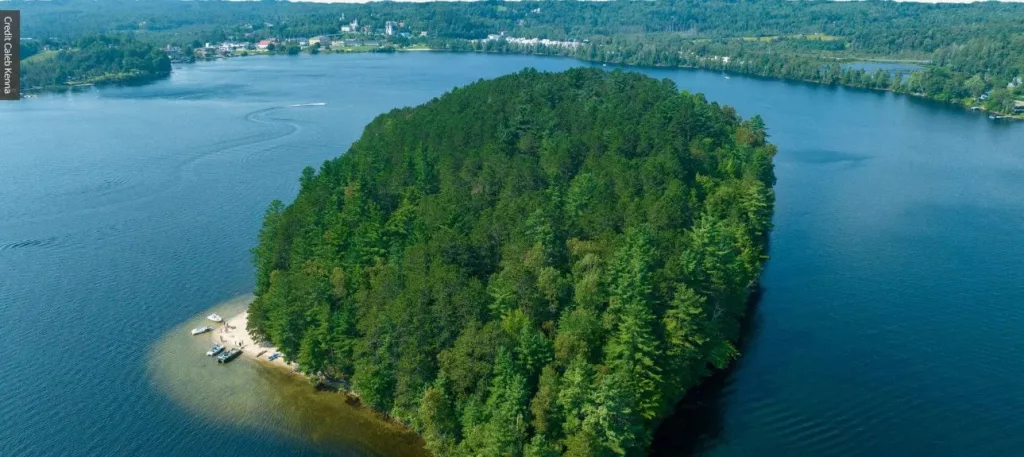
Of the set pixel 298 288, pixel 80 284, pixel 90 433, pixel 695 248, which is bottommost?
pixel 90 433

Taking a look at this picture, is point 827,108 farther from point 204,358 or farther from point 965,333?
point 204,358

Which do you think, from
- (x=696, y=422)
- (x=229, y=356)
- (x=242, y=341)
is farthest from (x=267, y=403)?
(x=696, y=422)

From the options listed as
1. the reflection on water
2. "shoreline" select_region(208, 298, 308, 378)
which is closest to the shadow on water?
the reflection on water

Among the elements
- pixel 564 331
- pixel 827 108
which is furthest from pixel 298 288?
pixel 827 108

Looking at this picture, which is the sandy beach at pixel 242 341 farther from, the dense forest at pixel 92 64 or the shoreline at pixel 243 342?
the dense forest at pixel 92 64

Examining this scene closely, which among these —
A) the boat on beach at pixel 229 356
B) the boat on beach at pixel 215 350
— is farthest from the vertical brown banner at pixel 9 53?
the boat on beach at pixel 229 356

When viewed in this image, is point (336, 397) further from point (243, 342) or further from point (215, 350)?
point (215, 350)

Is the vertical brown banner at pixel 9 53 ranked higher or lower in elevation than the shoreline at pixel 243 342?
higher
